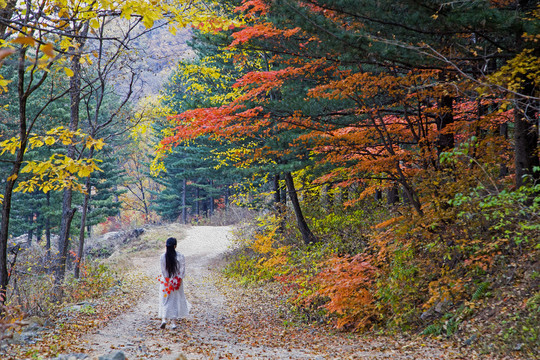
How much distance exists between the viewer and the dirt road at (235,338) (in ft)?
17.3

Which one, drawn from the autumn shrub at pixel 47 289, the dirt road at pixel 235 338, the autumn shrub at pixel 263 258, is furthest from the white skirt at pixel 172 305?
the autumn shrub at pixel 263 258

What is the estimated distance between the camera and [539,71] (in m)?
4.59

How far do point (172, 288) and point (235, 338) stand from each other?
151cm

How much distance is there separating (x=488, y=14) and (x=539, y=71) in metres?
0.93

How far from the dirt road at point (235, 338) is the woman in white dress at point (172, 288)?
0.95 feet

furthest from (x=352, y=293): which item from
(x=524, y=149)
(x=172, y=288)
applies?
(x=524, y=149)

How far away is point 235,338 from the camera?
6.77 meters

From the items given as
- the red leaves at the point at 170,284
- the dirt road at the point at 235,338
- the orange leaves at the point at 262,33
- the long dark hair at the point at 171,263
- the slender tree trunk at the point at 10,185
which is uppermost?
the orange leaves at the point at 262,33

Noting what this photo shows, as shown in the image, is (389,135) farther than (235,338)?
Yes

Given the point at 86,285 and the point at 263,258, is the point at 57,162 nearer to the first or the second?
the point at 86,285

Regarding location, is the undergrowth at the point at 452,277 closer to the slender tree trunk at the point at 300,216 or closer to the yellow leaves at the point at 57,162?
the slender tree trunk at the point at 300,216

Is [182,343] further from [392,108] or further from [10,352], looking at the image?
[392,108]

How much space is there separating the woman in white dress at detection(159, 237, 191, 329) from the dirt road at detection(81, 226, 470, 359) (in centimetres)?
29

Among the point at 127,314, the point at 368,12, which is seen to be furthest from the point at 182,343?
the point at 368,12
